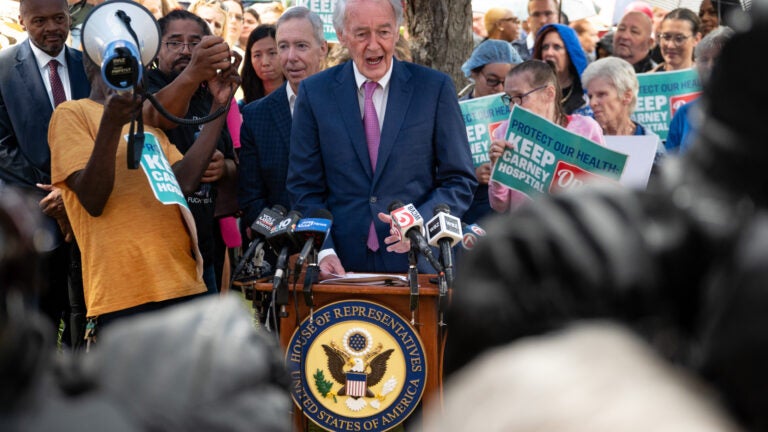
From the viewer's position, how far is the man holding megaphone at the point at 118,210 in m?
4.15

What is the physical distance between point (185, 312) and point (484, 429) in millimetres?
273

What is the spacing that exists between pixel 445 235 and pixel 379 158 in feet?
2.48

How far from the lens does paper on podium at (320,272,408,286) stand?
13.7ft

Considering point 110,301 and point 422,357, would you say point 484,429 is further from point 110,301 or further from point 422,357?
point 110,301

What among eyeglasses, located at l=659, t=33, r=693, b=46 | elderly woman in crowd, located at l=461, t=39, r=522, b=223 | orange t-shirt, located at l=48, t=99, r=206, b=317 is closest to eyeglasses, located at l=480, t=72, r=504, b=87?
elderly woman in crowd, located at l=461, t=39, r=522, b=223

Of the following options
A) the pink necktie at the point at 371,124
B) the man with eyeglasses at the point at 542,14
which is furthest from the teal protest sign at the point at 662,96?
the man with eyeglasses at the point at 542,14

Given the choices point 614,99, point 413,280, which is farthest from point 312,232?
point 614,99

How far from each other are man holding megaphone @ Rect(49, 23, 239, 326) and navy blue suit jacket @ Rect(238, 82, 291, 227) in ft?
3.14

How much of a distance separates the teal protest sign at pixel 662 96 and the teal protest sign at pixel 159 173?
131 inches

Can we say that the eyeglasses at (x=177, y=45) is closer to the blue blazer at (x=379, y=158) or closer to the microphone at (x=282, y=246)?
the blue blazer at (x=379, y=158)

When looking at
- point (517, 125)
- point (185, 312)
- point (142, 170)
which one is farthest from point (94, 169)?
point (185, 312)

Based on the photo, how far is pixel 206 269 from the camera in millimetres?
5047

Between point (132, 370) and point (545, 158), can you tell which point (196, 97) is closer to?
point (545, 158)

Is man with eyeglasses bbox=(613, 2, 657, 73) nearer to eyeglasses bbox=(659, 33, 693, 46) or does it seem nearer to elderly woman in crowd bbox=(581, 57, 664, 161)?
eyeglasses bbox=(659, 33, 693, 46)
